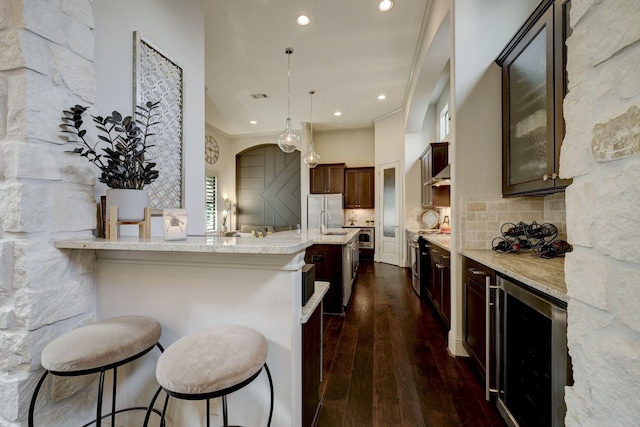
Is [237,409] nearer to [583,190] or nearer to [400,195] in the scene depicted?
[583,190]

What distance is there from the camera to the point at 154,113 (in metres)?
1.96

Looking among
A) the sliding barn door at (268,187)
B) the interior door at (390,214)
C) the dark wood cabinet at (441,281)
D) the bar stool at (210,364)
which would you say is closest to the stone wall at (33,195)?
the bar stool at (210,364)

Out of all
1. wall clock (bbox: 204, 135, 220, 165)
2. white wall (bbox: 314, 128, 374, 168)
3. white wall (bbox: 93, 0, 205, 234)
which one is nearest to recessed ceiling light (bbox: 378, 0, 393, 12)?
white wall (bbox: 93, 0, 205, 234)

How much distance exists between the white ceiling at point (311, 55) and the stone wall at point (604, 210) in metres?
3.18

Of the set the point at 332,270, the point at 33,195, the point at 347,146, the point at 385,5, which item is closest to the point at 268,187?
the point at 347,146

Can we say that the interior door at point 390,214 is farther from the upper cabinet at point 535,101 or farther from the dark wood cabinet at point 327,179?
the upper cabinet at point 535,101

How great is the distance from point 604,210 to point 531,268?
1071mm

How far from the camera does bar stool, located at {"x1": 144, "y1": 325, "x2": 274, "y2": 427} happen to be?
835mm

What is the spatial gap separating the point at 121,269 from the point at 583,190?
6.09ft

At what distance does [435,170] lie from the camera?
4.15m

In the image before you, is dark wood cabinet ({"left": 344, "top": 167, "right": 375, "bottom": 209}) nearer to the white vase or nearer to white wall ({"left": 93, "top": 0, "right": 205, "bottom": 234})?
white wall ({"left": 93, "top": 0, "right": 205, "bottom": 234})

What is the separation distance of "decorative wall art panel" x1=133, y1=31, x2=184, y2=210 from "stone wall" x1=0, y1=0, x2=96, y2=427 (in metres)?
0.52

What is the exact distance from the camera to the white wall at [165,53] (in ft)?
5.27

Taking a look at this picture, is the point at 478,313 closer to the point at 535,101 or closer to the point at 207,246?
the point at 535,101
